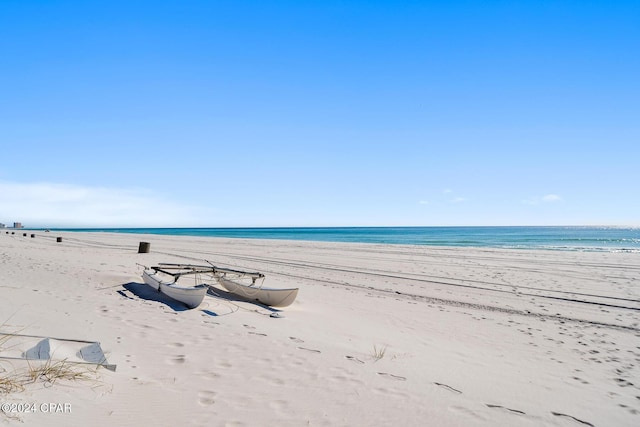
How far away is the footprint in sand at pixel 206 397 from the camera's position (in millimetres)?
4148

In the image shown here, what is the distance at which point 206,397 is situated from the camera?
429 centimetres

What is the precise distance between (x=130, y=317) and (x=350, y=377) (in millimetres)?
5187

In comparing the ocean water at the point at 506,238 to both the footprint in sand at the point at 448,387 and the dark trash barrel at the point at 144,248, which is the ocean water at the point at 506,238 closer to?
the dark trash barrel at the point at 144,248

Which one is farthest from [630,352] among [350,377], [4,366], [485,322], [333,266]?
[333,266]

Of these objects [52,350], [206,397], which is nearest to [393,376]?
[206,397]

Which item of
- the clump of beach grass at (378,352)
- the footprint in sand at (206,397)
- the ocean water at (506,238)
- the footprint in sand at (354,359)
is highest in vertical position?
the ocean water at (506,238)

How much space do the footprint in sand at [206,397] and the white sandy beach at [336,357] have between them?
23mm

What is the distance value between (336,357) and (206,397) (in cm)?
236

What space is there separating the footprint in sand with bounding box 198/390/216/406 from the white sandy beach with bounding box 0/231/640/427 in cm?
2

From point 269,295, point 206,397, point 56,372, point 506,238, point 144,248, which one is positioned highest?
point 506,238

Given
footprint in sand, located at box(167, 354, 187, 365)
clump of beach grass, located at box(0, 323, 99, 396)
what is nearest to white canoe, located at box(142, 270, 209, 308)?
footprint in sand, located at box(167, 354, 187, 365)

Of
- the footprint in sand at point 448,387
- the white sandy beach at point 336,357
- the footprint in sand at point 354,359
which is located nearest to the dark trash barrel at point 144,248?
the white sandy beach at point 336,357

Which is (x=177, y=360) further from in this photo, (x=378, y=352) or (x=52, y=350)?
(x=378, y=352)

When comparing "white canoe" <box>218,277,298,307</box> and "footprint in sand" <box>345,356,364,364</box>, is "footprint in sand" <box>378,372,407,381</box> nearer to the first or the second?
"footprint in sand" <box>345,356,364,364</box>
